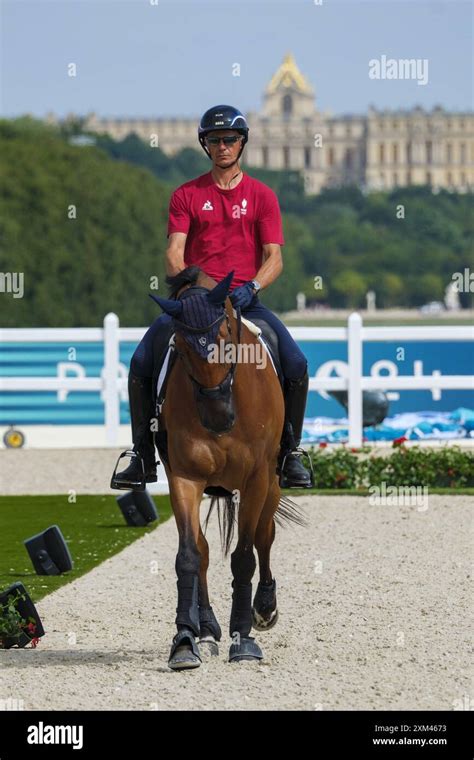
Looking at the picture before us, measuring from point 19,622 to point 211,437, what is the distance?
1467 mm

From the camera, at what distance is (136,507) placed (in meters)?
13.8

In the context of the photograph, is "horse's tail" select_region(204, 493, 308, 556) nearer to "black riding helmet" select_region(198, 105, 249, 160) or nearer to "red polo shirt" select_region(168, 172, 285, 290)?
"red polo shirt" select_region(168, 172, 285, 290)

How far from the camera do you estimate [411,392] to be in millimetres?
29375

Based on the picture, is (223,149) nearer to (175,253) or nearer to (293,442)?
(175,253)

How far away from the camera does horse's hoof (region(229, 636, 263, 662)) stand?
8.17m

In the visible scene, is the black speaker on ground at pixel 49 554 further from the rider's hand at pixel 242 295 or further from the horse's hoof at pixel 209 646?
the rider's hand at pixel 242 295

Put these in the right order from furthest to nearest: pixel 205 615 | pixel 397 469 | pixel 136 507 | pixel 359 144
Result: pixel 359 144, pixel 397 469, pixel 136 507, pixel 205 615

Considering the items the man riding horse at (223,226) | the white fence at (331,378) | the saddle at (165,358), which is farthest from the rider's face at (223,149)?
the white fence at (331,378)

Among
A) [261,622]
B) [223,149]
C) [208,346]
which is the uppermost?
[223,149]

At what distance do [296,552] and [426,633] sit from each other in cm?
314

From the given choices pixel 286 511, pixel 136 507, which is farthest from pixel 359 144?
pixel 286 511

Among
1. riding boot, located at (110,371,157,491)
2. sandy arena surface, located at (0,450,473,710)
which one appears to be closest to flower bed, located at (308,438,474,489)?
sandy arena surface, located at (0,450,473,710)

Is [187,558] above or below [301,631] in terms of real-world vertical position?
above

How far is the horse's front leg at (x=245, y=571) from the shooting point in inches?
324
